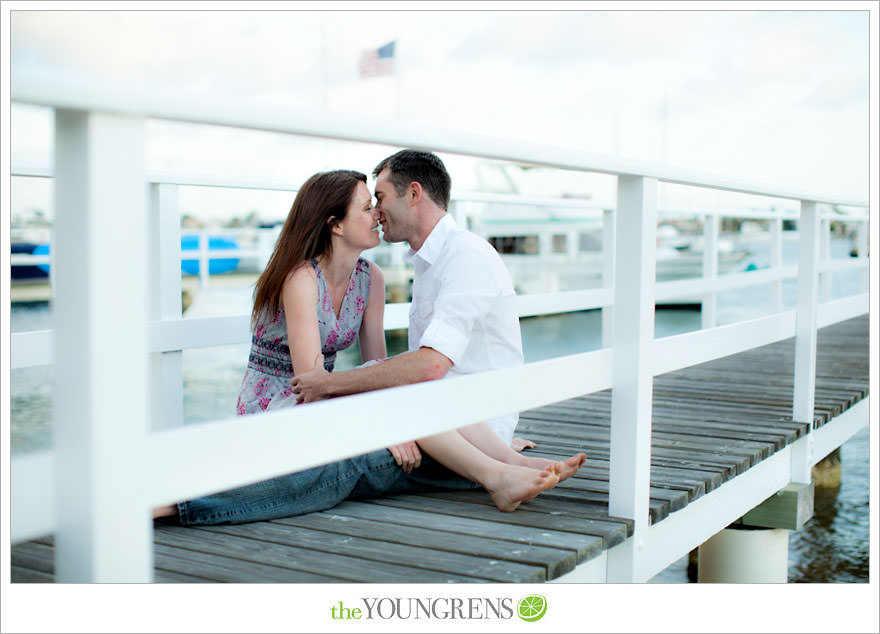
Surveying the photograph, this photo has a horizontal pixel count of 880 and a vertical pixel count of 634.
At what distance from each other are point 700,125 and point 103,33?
19.5 m

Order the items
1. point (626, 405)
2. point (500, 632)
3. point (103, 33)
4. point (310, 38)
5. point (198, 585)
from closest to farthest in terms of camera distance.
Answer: point (198, 585), point (500, 632), point (626, 405), point (103, 33), point (310, 38)

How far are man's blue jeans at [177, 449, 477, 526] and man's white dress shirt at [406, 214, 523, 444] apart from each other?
0.84 ft

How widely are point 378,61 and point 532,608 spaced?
21.5m

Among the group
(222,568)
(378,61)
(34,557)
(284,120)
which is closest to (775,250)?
(222,568)

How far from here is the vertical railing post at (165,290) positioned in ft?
8.72

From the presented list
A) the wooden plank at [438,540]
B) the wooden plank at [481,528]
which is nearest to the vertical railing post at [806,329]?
the wooden plank at [481,528]

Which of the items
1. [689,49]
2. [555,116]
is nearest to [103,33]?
[555,116]

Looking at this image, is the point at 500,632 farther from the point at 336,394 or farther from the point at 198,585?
the point at 336,394

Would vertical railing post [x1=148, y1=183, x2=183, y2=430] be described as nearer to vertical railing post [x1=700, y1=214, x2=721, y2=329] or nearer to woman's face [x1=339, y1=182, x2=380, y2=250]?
woman's face [x1=339, y1=182, x2=380, y2=250]

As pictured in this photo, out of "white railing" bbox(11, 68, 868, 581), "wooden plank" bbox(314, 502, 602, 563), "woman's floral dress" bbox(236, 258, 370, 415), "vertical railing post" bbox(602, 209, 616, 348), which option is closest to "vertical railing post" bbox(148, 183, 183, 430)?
"woman's floral dress" bbox(236, 258, 370, 415)

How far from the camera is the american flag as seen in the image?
21781 millimetres

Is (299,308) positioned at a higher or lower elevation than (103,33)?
lower

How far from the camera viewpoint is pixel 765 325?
2943mm

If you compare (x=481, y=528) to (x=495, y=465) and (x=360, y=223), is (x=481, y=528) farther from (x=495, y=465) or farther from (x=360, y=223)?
(x=360, y=223)
